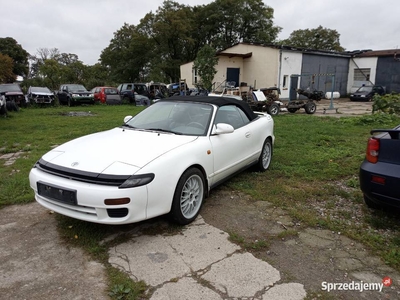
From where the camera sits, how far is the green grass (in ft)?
9.74

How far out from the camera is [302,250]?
114 inches

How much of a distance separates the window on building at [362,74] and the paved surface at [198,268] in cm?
3042

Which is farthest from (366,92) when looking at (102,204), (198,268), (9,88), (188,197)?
(102,204)

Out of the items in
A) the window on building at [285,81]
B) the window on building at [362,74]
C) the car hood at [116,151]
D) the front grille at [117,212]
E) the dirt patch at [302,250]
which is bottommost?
the dirt patch at [302,250]

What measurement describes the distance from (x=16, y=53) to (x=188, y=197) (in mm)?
58205

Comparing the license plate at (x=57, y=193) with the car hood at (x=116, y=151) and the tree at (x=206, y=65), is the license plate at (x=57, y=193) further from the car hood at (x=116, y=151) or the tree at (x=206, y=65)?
the tree at (x=206, y=65)

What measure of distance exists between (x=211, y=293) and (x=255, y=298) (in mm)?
337

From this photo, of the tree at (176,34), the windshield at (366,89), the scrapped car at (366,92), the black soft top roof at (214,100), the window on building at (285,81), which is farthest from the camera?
the tree at (176,34)

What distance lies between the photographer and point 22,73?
171ft

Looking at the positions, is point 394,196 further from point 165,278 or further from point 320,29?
point 320,29

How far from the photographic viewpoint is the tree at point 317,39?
4734 centimetres

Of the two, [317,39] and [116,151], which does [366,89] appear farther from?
[116,151]

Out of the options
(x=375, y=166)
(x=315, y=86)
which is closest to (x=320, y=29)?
(x=315, y=86)

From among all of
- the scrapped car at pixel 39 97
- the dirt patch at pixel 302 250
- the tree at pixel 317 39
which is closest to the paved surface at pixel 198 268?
the dirt patch at pixel 302 250
